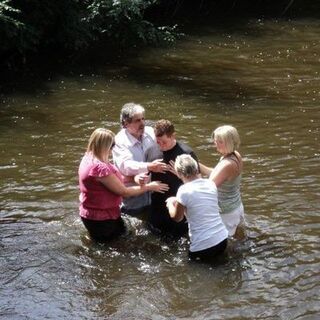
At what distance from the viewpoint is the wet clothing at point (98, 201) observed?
763 centimetres

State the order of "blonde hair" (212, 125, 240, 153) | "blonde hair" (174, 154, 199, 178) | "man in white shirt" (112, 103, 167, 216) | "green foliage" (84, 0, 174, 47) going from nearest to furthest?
"blonde hair" (174, 154, 199, 178)
"blonde hair" (212, 125, 240, 153)
"man in white shirt" (112, 103, 167, 216)
"green foliage" (84, 0, 174, 47)

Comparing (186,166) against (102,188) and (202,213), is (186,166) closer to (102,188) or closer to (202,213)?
(202,213)

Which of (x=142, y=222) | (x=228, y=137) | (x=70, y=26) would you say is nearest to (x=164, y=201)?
(x=142, y=222)

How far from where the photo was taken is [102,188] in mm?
7730

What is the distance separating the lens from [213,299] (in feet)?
22.5

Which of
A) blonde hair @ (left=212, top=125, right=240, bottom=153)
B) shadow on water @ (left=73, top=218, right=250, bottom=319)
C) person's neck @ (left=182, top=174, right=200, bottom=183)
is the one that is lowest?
shadow on water @ (left=73, top=218, right=250, bottom=319)

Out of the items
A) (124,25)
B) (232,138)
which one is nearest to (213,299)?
(232,138)

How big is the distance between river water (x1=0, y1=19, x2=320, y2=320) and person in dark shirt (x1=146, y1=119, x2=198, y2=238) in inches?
8.5

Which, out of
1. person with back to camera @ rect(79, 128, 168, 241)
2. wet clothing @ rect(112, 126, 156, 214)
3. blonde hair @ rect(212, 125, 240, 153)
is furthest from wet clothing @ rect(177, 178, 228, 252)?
wet clothing @ rect(112, 126, 156, 214)

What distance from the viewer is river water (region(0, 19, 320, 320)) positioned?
6.93 m

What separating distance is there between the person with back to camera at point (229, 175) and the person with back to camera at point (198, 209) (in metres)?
0.27

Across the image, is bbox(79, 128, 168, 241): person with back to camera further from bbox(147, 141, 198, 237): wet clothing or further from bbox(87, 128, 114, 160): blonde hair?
bbox(147, 141, 198, 237): wet clothing

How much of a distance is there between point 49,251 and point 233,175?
2586 mm

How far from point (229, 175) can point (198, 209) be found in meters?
0.62
